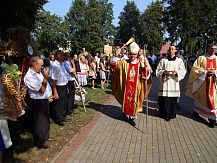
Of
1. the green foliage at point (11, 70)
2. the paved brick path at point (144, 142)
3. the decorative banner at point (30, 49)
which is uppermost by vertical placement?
the decorative banner at point (30, 49)

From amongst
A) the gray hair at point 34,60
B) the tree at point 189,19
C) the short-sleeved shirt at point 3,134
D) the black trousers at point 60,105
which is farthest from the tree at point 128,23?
the short-sleeved shirt at point 3,134

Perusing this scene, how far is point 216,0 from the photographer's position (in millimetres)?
53500

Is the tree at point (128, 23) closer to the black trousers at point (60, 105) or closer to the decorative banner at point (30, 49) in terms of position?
the black trousers at point (60, 105)

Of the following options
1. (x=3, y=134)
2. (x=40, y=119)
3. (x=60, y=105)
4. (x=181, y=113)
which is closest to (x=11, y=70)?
(x=3, y=134)

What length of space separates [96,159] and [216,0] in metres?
51.0

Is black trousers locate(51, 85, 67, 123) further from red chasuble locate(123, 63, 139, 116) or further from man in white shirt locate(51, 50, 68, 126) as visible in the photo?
red chasuble locate(123, 63, 139, 116)

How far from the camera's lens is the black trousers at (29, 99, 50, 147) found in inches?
281

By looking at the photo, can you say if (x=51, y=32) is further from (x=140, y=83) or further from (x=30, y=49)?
(x=30, y=49)

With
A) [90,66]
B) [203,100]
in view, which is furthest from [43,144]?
[90,66]

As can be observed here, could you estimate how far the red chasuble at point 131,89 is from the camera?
9.77 meters

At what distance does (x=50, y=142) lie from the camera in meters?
7.84

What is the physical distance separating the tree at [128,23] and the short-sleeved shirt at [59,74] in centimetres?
8343

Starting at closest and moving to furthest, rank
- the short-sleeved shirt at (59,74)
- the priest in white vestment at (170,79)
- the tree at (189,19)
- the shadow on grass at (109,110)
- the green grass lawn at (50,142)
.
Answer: the green grass lawn at (50,142), the short-sleeved shirt at (59,74), the priest in white vestment at (170,79), the shadow on grass at (109,110), the tree at (189,19)

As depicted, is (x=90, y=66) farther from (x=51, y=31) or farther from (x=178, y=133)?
(x=51, y=31)
